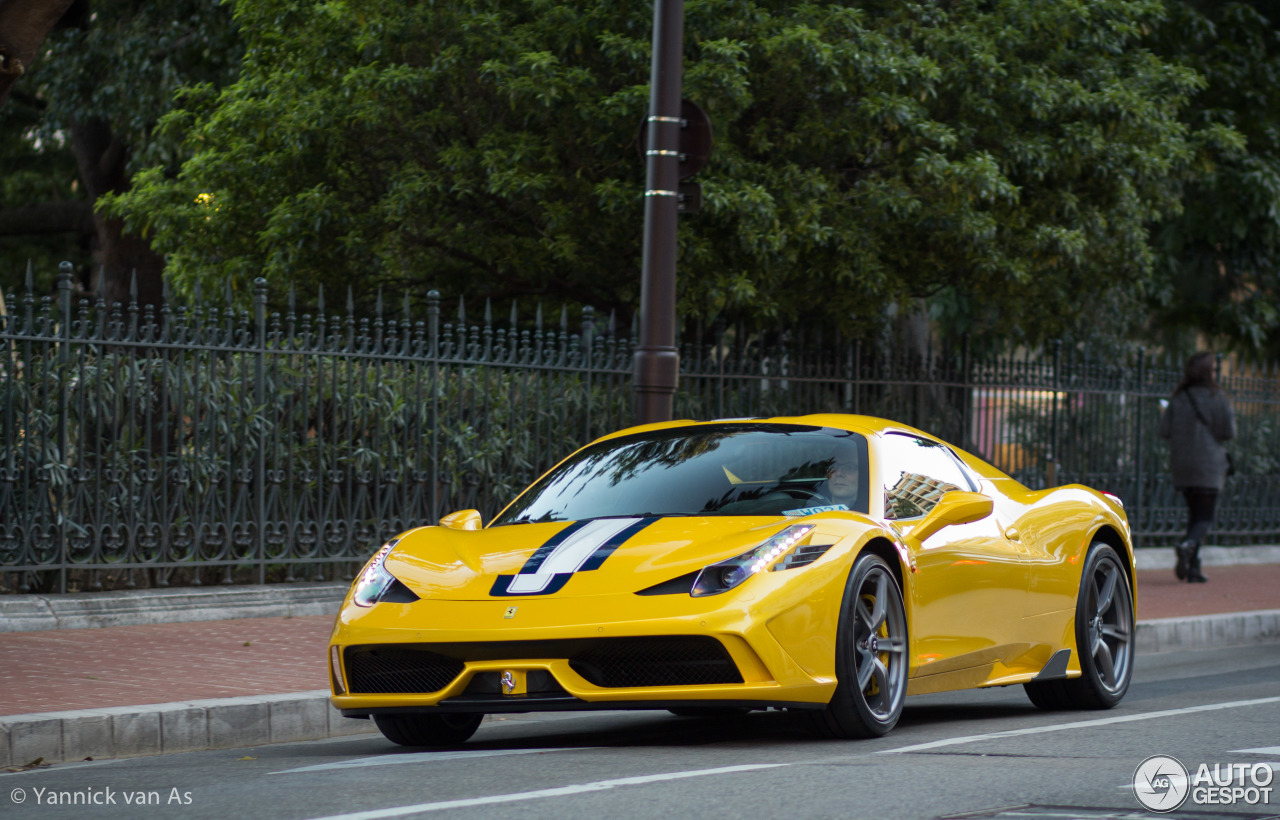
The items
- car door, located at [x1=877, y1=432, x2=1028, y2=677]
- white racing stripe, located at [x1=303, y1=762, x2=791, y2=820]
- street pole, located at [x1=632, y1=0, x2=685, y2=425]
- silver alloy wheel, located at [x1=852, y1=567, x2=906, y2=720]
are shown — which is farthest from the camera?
street pole, located at [x1=632, y1=0, x2=685, y2=425]

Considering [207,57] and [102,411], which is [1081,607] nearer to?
[102,411]

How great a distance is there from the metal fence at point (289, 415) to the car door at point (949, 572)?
530cm

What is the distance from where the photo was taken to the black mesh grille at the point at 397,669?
20.3 feet

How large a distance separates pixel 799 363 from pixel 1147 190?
4.10 m

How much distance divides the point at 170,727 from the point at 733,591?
249cm

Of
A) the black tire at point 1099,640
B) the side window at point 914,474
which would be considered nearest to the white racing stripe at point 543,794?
the side window at point 914,474

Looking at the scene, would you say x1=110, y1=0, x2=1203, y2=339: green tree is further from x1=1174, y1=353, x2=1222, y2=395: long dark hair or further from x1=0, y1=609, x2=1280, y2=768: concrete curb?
x1=0, y1=609, x2=1280, y2=768: concrete curb

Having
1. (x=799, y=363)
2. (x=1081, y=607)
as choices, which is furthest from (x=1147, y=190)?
(x=1081, y=607)

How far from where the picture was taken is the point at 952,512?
23.4 ft

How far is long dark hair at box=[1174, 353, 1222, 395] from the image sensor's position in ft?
52.9

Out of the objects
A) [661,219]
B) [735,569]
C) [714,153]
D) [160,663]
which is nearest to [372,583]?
[735,569]

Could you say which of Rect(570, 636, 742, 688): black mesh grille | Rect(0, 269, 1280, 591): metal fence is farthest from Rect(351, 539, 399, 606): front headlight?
Rect(0, 269, 1280, 591): metal fence

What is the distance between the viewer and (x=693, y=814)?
480cm

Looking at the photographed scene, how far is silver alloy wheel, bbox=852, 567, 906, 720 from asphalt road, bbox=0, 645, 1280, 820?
0.61ft
